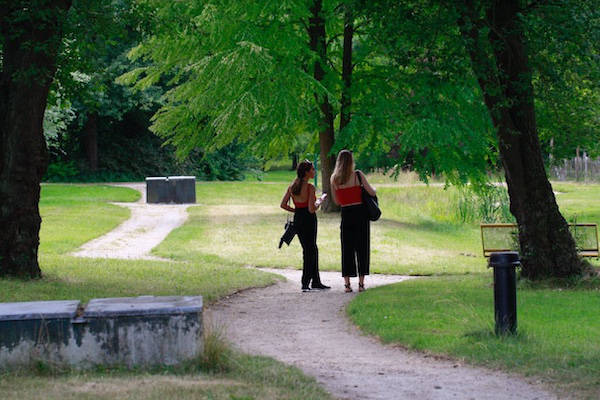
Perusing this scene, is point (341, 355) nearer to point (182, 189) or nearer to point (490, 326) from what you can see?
point (490, 326)

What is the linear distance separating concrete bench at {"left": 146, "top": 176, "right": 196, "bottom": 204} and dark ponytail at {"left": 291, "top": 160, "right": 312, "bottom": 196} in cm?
2157

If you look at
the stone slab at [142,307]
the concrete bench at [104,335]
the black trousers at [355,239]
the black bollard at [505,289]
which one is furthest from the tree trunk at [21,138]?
the black bollard at [505,289]

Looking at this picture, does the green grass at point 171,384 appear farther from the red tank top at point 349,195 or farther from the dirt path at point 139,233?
the dirt path at point 139,233

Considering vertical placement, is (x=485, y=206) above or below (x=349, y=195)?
below

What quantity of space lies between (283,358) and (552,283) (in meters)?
6.34

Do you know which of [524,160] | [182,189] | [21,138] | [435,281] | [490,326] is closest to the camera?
[490,326]

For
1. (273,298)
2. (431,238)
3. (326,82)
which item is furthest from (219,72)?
(273,298)

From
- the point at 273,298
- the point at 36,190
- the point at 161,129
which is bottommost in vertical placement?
the point at 273,298

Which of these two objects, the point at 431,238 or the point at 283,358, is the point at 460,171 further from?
the point at 283,358

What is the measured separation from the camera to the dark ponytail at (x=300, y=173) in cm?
1341

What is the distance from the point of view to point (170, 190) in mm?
35156

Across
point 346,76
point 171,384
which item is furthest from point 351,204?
point 346,76

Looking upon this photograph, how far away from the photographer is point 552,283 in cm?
1372

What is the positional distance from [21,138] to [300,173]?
4185 millimetres
